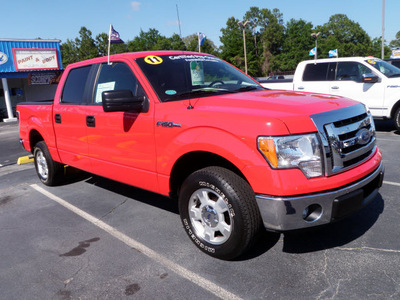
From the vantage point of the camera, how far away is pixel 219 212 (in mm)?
2896

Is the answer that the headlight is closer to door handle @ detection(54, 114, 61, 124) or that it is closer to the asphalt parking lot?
the asphalt parking lot

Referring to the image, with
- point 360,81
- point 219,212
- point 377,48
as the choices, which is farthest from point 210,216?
point 377,48

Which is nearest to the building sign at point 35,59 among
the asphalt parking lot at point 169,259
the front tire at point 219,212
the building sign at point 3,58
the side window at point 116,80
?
the building sign at point 3,58

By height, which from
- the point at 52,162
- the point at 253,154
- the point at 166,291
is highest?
the point at 253,154

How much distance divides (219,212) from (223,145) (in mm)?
598

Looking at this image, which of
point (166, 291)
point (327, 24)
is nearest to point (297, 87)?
point (166, 291)

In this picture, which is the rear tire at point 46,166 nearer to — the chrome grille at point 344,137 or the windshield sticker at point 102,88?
the windshield sticker at point 102,88

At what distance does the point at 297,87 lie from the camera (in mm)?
10031

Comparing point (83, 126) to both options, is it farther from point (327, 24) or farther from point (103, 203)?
point (327, 24)

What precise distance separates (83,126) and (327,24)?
11543cm

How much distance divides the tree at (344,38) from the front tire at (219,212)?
97798mm

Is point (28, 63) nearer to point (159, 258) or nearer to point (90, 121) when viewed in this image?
point (90, 121)

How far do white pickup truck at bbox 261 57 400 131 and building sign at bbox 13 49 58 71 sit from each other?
67.3ft

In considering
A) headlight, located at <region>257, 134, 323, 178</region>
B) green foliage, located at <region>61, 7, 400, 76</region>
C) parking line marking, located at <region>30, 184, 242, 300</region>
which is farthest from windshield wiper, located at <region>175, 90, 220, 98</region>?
green foliage, located at <region>61, 7, 400, 76</region>
